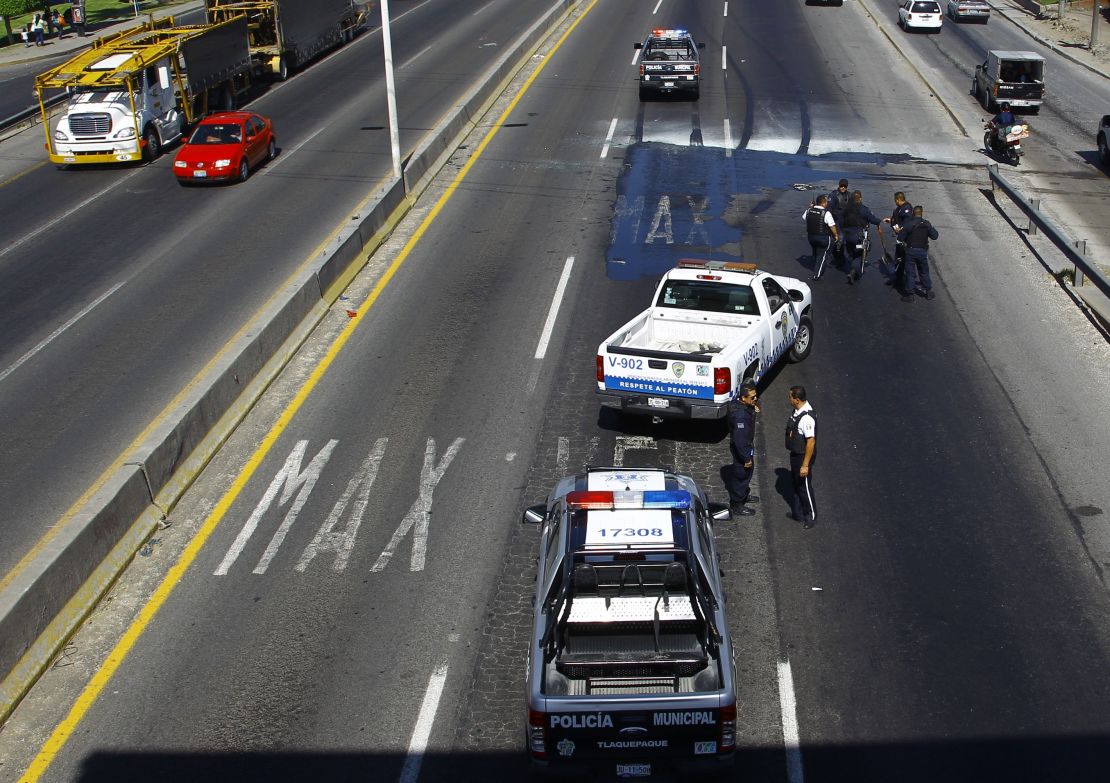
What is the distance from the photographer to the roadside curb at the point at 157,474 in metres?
10.8

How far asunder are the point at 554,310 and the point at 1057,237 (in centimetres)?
983

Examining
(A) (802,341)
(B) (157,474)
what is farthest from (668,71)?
(B) (157,474)

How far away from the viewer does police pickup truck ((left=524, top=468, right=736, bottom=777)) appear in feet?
27.8

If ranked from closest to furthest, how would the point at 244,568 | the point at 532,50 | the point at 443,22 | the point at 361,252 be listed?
the point at 244,568 < the point at 361,252 < the point at 532,50 < the point at 443,22

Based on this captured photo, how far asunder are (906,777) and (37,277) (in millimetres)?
19639

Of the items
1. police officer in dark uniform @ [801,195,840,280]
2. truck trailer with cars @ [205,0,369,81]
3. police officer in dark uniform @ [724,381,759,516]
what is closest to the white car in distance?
truck trailer with cars @ [205,0,369,81]

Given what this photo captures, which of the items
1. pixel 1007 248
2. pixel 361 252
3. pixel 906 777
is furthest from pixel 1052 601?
pixel 361 252

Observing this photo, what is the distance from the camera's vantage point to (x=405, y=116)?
35812 mm

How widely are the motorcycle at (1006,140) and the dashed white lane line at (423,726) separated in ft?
83.4

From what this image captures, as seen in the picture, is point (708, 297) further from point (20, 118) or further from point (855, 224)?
point (20, 118)

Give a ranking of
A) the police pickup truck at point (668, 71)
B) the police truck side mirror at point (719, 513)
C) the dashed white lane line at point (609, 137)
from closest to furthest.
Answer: the police truck side mirror at point (719, 513) < the dashed white lane line at point (609, 137) < the police pickup truck at point (668, 71)

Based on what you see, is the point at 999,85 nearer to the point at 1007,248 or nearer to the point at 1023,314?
the point at 1007,248

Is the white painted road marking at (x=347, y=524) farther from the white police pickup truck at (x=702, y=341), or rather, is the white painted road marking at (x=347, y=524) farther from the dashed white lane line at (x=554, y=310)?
the dashed white lane line at (x=554, y=310)

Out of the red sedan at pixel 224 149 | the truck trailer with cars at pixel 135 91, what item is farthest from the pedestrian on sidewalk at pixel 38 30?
the red sedan at pixel 224 149
